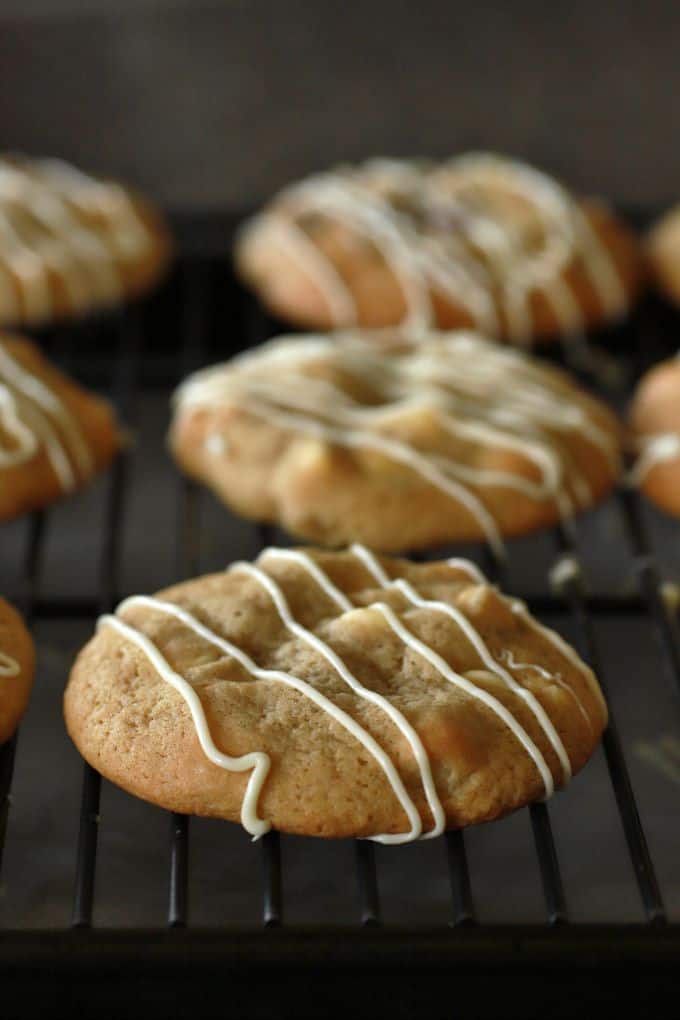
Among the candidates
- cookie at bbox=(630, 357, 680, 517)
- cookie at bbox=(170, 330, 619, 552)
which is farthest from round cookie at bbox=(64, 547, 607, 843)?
cookie at bbox=(630, 357, 680, 517)

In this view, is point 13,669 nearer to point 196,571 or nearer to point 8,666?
point 8,666

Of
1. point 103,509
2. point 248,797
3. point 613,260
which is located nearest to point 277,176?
point 613,260

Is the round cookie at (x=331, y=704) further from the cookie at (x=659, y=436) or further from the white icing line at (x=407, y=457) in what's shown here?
the cookie at (x=659, y=436)

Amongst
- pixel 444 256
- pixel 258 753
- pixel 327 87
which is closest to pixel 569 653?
pixel 258 753

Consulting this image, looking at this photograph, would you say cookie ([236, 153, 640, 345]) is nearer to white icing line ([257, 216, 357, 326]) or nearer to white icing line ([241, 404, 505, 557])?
white icing line ([257, 216, 357, 326])

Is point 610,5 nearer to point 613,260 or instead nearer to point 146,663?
point 613,260

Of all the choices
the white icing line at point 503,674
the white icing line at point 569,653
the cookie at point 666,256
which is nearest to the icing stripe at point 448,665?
the white icing line at point 503,674
